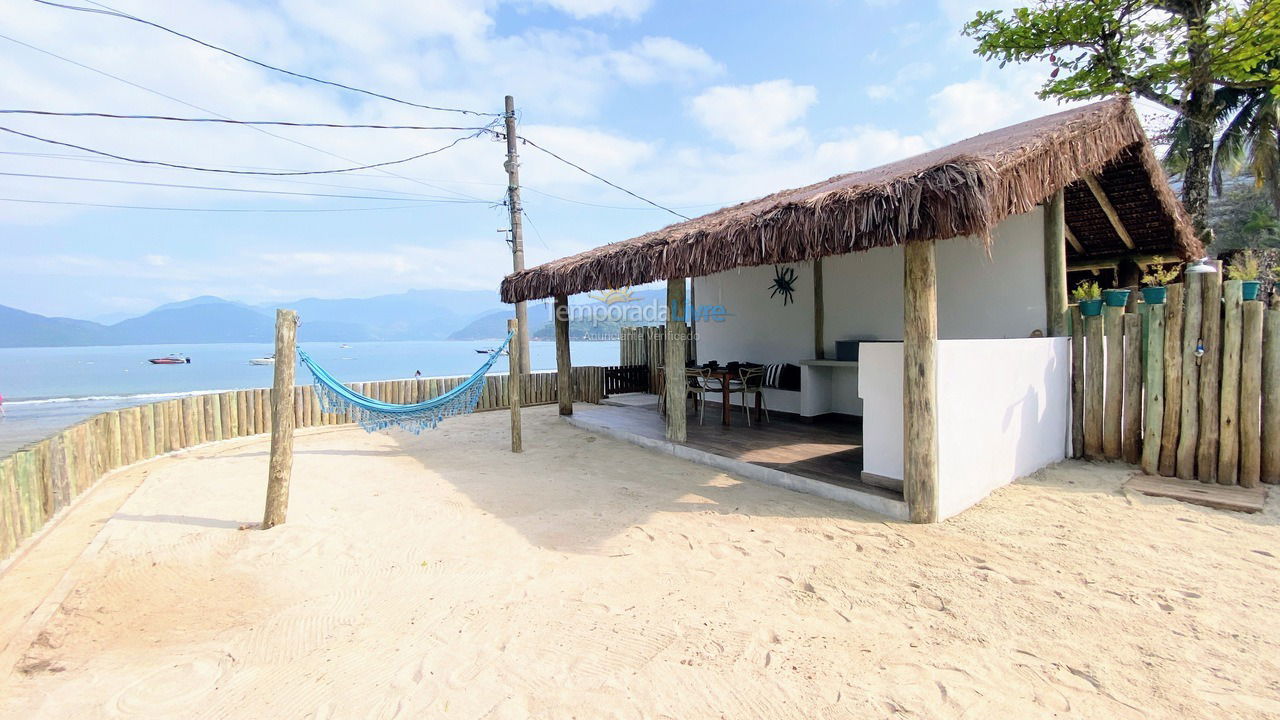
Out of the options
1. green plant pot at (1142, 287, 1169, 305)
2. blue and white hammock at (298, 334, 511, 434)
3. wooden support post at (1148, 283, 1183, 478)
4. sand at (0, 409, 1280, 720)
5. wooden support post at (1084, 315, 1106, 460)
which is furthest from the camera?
blue and white hammock at (298, 334, 511, 434)

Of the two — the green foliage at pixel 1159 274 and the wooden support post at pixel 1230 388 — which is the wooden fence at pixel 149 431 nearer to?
the green foliage at pixel 1159 274

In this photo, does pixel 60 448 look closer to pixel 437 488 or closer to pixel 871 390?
pixel 437 488

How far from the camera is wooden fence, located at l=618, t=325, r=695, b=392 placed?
9.56 m

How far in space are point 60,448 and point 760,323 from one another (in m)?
7.00

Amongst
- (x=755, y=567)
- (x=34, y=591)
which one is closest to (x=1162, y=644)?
(x=755, y=567)

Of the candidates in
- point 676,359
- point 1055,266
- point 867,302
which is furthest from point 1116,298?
point 676,359

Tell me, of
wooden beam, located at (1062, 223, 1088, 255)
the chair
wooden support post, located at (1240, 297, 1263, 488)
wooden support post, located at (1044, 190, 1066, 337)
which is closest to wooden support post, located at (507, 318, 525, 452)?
the chair

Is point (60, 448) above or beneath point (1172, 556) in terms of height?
above

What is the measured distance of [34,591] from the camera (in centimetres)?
286

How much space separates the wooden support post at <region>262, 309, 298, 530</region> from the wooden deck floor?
3.22 m

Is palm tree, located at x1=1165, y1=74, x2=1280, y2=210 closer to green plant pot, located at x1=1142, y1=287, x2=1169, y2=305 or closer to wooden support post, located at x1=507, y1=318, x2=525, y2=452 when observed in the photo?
green plant pot, located at x1=1142, y1=287, x2=1169, y2=305

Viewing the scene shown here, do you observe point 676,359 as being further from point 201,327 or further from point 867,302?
point 201,327

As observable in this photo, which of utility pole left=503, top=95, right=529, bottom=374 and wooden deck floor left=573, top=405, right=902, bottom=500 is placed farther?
utility pole left=503, top=95, right=529, bottom=374

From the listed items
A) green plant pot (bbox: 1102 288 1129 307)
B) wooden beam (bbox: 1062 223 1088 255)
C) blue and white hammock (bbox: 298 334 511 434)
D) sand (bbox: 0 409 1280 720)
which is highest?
wooden beam (bbox: 1062 223 1088 255)
